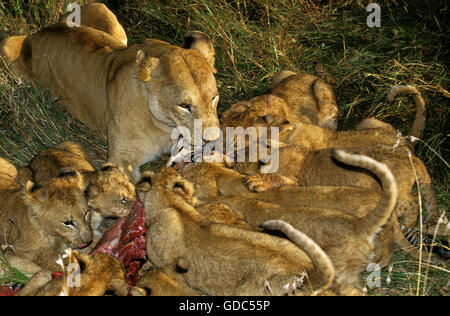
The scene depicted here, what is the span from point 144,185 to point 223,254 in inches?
44.3

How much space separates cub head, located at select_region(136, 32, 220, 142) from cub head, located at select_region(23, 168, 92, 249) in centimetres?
101

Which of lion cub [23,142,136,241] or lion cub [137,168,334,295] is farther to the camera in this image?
lion cub [23,142,136,241]

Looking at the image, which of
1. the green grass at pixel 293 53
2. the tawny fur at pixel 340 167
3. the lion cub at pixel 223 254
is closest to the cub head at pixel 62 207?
the lion cub at pixel 223 254

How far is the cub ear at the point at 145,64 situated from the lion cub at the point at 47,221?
104 cm

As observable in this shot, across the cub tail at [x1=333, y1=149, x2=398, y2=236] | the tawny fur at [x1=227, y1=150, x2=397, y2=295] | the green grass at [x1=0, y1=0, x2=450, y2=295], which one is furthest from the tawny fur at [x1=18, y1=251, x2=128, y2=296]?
the green grass at [x1=0, y1=0, x2=450, y2=295]

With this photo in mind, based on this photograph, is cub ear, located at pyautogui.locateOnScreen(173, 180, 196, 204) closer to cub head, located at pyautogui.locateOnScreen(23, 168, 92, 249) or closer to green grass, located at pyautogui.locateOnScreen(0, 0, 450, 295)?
cub head, located at pyautogui.locateOnScreen(23, 168, 92, 249)

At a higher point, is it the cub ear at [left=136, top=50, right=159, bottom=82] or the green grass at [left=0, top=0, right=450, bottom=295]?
the cub ear at [left=136, top=50, right=159, bottom=82]

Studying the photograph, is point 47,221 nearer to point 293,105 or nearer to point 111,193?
point 111,193

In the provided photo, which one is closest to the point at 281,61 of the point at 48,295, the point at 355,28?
the point at 355,28

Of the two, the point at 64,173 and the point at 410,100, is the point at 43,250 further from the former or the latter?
the point at 410,100

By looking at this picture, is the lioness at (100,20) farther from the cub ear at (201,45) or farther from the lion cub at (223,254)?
the lion cub at (223,254)

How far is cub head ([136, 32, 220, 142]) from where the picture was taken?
4.90 m

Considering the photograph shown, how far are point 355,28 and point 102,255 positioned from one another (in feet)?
15.9

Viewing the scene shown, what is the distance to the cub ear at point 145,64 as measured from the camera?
4984mm
